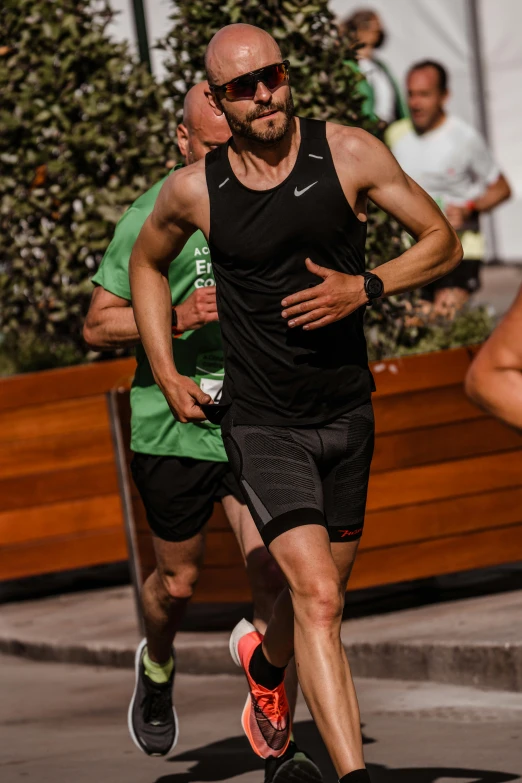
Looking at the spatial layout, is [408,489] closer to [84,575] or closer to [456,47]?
[84,575]

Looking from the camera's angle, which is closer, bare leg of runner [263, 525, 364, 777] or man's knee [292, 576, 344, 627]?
bare leg of runner [263, 525, 364, 777]

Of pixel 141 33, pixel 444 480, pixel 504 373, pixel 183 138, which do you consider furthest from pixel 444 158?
pixel 504 373

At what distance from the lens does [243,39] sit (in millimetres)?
4883

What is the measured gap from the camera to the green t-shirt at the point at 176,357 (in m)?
5.88

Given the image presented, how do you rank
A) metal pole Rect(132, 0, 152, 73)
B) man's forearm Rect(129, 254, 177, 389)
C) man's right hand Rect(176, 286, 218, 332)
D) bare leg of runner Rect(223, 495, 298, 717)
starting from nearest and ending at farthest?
1. man's forearm Rect(129, 254, 177, 389)
2. man's right hand Rect(176, 286, 218, 332)
3. bare leg of runner Rect(223, 495, 298, 717)
4. metal pole Rect(132, 0, 152, 73)

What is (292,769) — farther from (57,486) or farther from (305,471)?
(57,486)

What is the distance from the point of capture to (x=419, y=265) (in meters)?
4.82

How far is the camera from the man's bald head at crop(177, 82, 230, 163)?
18.9 ft

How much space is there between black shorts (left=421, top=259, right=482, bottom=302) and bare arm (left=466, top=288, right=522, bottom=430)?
5.47 meters

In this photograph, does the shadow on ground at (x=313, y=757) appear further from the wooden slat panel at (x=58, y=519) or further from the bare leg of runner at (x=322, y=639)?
the wooden slat panel at (x=58, y=519)

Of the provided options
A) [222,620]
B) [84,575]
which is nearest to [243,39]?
[222,620]

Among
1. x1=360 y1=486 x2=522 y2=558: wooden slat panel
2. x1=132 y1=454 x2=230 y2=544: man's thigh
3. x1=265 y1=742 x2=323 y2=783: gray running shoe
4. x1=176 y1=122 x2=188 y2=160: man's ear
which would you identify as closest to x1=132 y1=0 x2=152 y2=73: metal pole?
x1=360 y1=486 x2=522 y2=558: wooden slat panel

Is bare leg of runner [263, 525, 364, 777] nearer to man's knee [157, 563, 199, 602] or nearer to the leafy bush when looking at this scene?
man's knee [157, 563, 199, 602]

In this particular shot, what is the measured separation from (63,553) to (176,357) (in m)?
3.20
